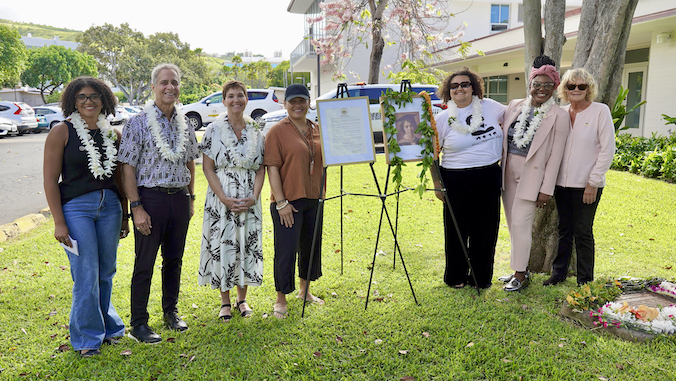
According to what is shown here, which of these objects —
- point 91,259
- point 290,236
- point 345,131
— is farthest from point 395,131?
point 91,259

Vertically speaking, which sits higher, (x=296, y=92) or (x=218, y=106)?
(x=218, y=106)

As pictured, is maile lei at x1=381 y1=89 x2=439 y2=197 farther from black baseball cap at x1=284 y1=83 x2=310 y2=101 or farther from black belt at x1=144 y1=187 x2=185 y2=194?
black belt at x1=144 y1=187 x2=185 y2=194

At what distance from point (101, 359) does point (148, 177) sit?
1311 millimetres

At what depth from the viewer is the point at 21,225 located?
6609 mm

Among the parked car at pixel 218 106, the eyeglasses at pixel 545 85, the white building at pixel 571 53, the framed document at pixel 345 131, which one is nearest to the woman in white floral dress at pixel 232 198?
the framed document at pixel 345 131

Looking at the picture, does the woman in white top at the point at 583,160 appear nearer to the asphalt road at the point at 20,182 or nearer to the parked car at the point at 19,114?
the asphalt road at the point at 20,182

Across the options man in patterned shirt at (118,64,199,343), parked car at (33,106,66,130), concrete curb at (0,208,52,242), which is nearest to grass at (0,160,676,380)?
man in patterned shirt at (118,64,199,343)

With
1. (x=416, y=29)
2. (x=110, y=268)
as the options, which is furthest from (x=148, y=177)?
(x=416, y=29)

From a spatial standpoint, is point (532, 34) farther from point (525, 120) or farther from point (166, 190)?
point (166, 190)

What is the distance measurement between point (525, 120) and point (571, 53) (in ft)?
47.0

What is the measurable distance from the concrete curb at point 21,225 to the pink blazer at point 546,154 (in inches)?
256

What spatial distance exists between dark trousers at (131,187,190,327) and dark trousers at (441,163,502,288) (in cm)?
231

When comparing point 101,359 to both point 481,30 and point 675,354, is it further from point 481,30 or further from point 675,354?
point 481,30

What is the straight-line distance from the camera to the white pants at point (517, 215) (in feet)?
13.5
